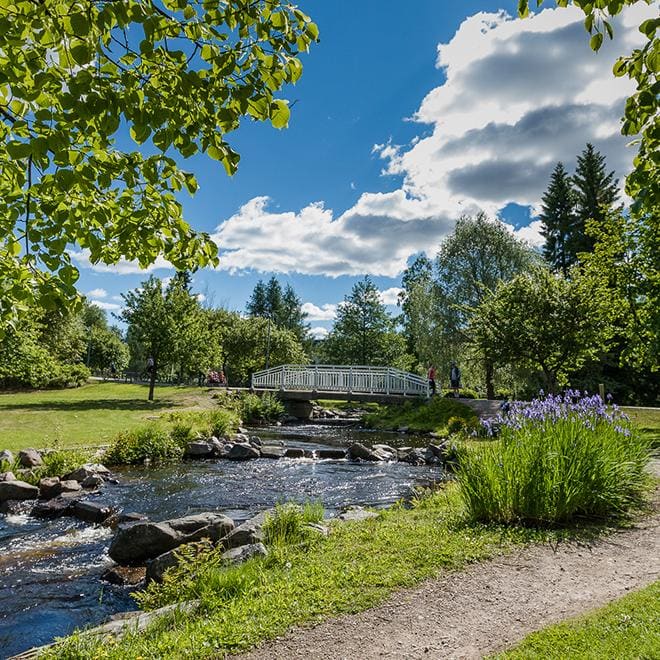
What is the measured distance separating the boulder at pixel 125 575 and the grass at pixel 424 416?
50.5 ft

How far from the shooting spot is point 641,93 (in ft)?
9.76

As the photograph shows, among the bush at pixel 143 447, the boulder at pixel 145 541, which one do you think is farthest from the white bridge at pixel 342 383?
the boulder at pixel 145 541

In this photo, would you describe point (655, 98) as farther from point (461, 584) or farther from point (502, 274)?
point (502, 274)

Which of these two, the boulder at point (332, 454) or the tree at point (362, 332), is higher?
the tree at point (362, 332)

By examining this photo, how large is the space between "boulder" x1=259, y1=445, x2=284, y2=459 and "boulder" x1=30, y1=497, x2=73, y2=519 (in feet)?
23.9

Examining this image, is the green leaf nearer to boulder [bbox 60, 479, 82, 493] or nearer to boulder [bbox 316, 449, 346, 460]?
boulder [bbox 60, 479, 82, 493]

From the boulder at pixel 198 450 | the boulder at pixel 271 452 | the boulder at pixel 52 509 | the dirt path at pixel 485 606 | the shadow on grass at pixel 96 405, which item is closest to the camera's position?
the dirt path at pixel 485 606

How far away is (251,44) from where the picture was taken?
298 centimetres

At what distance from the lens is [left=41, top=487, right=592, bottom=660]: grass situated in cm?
363

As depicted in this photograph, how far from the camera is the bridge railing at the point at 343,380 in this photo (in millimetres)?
27702

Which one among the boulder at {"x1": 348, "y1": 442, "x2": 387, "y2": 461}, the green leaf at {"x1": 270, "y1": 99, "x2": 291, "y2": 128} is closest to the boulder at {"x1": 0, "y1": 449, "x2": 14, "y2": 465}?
the boulder at {"x1": 348, "y1": 442, "x2": 387, "y2": 461}

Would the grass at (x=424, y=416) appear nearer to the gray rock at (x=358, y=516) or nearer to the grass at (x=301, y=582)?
the gray rock at (x=358, y=516)

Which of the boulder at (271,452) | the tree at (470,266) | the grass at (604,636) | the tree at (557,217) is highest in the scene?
the tree at (557,217)

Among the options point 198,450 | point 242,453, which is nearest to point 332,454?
point 242,453
